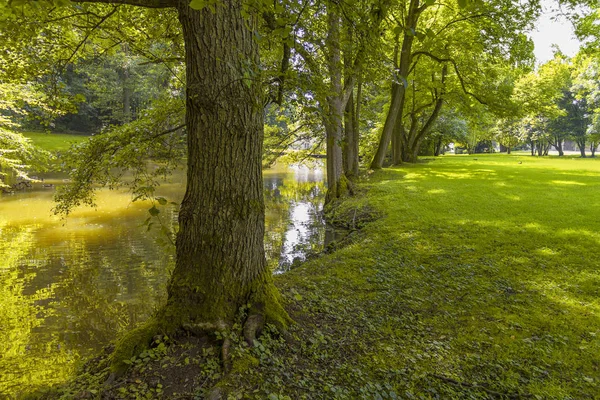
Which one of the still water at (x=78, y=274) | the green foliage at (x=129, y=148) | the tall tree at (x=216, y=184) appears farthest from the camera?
the green foliage at (x=129, y=148)

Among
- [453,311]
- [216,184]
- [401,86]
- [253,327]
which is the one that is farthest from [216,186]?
[401,86]

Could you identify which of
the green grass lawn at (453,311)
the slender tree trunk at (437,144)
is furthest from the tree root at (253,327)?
the slender tree trunk at (437,144)

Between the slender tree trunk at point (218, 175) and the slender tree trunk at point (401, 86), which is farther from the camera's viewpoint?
the slender tree trunk at point (401, 86)

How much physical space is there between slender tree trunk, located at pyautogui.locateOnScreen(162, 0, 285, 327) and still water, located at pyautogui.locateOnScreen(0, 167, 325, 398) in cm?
52

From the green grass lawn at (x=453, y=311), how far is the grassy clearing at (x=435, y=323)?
0.02 meters

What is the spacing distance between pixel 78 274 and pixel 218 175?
6.48 m

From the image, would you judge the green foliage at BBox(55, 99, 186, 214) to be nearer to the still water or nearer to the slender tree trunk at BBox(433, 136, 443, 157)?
the still water

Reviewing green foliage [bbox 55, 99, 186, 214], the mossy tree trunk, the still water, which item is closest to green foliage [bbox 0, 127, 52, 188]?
the still water

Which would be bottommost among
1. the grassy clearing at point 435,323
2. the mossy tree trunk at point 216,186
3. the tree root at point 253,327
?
the grassy clearing at point 435,323

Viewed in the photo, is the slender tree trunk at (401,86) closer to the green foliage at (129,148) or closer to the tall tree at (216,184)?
the green foliage at (129,148)

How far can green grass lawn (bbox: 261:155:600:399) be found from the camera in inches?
137

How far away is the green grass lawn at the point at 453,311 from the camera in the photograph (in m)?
3.48

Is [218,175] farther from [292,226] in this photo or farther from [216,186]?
[292,226]

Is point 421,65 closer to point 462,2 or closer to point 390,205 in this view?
point 390,205
